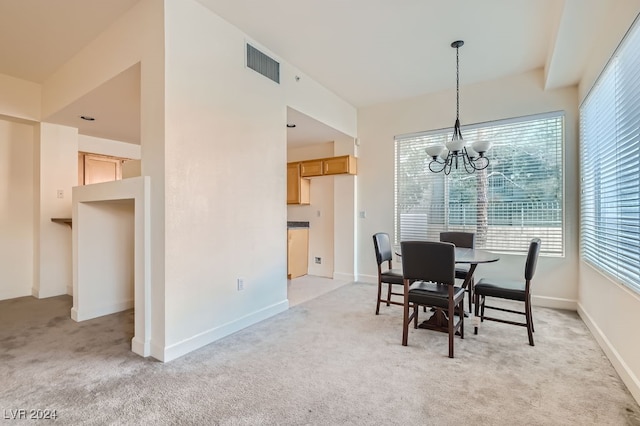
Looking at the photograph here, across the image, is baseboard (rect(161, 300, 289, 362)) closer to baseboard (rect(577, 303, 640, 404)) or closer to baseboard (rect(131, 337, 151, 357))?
baseboard (rect(131, 337, 151, 357))

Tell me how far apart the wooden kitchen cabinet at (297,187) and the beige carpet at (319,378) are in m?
2.89

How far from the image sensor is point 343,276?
205 inches

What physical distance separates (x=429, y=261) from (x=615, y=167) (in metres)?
1.60

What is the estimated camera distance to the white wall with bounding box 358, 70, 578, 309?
3629 millimetres

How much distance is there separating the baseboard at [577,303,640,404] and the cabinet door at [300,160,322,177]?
393 cm

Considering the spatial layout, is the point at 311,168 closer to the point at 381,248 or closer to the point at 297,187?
the point at 297,187

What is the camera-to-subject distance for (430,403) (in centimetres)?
181

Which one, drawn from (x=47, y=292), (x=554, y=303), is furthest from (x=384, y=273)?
(x=47, y=292)

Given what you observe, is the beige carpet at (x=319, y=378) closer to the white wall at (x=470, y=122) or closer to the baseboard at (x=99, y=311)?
the baseboard at (x=99, y=311)

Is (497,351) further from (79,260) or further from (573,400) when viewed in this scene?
(79,260)

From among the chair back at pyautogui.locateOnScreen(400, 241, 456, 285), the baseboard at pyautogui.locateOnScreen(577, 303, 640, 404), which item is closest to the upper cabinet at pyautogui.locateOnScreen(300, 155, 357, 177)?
the chair back at pyautogui.locateOnScreen(400, 241, 456, 285)

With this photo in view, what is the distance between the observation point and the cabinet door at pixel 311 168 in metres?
5.26

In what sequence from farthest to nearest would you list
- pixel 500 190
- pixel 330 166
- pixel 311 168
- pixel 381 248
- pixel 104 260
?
pixel 311 168, pixel 330 166, pixel 500 190, pixel 381 248, pixel 104 260

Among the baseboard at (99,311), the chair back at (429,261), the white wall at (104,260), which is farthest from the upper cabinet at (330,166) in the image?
the baseboard at (99,311)
